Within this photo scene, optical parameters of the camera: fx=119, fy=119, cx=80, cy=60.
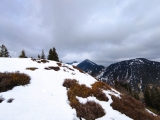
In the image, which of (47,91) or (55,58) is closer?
(47,91)

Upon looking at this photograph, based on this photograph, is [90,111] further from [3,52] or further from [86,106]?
[3,52]

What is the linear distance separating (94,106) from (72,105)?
143 cm

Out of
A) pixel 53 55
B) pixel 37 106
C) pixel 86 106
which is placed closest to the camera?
pixel 37 106

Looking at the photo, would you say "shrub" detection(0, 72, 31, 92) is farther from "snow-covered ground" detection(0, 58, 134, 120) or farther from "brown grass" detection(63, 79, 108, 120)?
"brown grass" detection(63, 79, 108, 120)

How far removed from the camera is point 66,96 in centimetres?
876

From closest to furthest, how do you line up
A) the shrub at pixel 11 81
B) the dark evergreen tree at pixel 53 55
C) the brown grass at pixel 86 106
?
the brown grass at pixel 86 106
the shrub at pixel 11 81
the dark evergreen tree at pixel 53 55

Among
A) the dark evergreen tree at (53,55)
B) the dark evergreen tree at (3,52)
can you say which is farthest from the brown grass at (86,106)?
the dark evergreen tree at (3,52)

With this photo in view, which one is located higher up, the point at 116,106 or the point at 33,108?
Answer: the point at 33,108

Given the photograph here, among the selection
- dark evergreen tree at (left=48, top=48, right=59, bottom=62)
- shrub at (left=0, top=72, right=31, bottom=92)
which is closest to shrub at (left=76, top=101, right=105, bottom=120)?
shrub at (left=0, top=72, right=31, bottom=92)

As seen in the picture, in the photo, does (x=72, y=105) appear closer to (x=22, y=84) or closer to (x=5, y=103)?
(x=5, y=103)

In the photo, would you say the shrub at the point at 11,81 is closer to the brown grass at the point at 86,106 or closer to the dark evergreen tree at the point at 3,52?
the brown grass at the point at 86,106

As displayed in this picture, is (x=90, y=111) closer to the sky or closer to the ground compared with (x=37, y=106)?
closer to the ground

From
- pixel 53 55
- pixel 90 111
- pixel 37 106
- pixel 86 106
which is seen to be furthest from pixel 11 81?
pixel 53 55

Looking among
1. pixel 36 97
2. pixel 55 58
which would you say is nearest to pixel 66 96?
pixel 36 97
